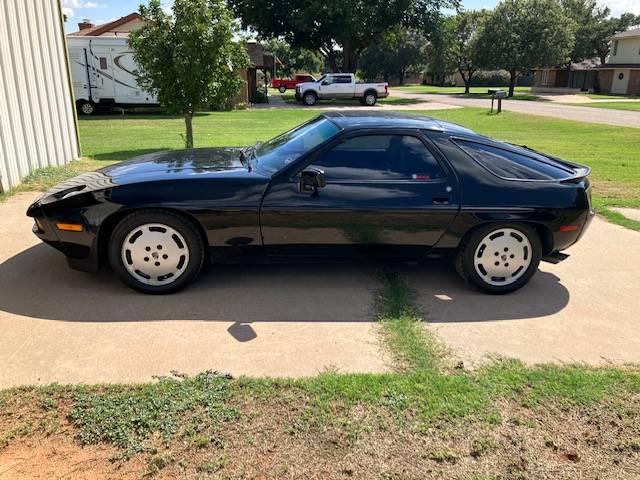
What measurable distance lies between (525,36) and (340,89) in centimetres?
2507

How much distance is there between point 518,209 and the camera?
423 cm

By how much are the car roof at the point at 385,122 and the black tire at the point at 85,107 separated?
2116 cm

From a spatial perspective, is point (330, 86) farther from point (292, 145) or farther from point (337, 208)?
point (337, 208)

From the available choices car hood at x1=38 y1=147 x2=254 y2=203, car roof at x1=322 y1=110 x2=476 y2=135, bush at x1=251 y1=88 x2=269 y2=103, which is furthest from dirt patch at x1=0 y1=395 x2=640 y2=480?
bush at x1=251 y1=88 x2=269 y2=103

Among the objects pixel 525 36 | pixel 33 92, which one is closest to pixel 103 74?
pixel 33 92

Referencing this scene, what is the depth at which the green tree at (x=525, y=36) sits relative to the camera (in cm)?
4688

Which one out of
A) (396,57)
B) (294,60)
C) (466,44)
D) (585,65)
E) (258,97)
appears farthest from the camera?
(294,60)

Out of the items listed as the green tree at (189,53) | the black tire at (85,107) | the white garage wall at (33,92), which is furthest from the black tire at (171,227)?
the black tire at (85,107)

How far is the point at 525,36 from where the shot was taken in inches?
1874

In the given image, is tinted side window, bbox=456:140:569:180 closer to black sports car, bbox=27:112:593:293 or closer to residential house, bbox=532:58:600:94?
black sports car, bbox=27:112:593:293

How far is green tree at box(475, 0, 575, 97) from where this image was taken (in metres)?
46.9

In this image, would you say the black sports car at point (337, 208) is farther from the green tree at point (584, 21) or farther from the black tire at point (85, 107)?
the green tree at point (584, 21)

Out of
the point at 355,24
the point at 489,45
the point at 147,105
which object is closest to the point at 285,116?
the point at 147,105

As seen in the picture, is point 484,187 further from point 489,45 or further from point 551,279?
point 489,45
